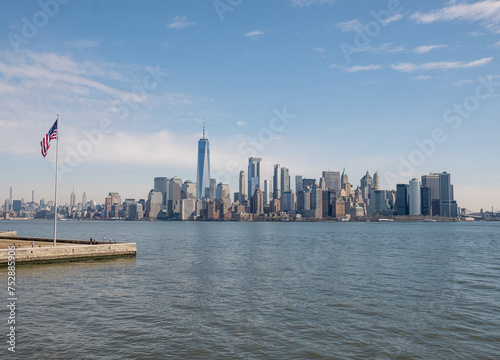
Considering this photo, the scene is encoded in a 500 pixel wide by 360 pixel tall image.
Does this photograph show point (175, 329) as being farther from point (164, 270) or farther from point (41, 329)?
point (164, 270)

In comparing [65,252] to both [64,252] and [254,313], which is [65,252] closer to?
[64,252]

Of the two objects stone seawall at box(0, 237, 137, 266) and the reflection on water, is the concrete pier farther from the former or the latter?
the reflection on water

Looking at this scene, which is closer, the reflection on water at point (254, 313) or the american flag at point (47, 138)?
the reflection on water at point (254, 313)

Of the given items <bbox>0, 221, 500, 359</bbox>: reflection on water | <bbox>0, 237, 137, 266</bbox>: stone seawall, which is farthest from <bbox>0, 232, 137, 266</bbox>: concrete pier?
<bbox>0, 221, 500, 359</bbox>: reflection on water

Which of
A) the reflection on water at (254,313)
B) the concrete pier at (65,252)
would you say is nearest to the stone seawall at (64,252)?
the concrete pier at (65,252)

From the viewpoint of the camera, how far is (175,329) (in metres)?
22.7

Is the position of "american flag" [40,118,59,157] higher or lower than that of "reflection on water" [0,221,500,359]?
higher

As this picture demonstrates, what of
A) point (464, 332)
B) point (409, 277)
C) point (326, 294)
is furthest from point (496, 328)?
point (409, 277)

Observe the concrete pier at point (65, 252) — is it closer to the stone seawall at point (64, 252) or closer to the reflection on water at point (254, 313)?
the stone seawall at point (64, 252)

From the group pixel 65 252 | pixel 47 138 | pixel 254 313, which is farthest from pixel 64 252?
pixel 254 313

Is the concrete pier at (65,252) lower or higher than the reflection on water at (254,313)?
higher

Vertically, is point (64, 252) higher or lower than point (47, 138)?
lower

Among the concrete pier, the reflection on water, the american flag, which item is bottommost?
the reflection on water

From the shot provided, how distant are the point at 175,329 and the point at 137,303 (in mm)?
7194
